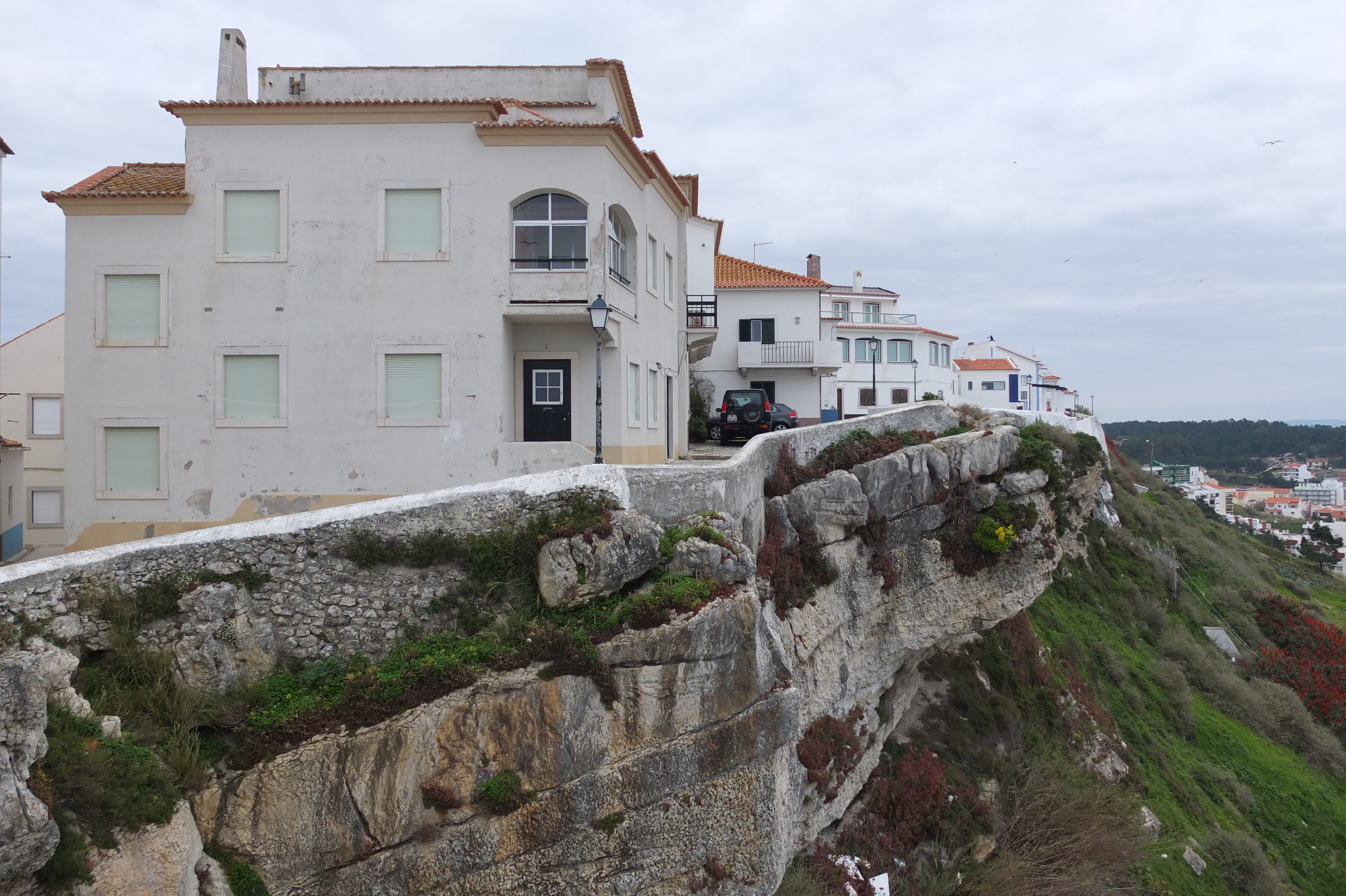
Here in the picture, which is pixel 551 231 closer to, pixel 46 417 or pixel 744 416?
pixel 744 416

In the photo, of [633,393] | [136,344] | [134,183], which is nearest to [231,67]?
[134,183]

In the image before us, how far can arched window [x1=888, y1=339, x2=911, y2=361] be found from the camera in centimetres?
5203

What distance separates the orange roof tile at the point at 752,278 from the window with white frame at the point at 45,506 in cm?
2480

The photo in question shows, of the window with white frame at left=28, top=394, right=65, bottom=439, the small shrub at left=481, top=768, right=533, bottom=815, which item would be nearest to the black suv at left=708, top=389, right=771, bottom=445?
the small shrub at left=481, top=768, right=533, bottom=815

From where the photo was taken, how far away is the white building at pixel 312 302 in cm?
1623

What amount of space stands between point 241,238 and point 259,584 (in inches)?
383

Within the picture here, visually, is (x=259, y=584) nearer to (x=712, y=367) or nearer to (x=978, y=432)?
(x=978, y=432)

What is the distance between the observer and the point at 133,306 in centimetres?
1648

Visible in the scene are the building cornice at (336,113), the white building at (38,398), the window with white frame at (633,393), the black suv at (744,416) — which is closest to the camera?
the building cornice at (336,113)

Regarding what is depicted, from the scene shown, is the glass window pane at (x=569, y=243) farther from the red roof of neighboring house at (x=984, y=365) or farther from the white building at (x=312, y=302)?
the red roof of neighboring house at (x=984, y=365)

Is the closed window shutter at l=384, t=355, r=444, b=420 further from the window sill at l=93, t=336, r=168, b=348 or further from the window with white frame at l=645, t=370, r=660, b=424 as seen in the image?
the window with white frame at l=645, t=370, r=660, b=424

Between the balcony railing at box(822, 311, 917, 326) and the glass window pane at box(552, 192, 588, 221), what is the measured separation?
37.8 metres

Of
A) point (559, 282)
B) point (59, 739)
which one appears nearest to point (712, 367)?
point (559, 282)

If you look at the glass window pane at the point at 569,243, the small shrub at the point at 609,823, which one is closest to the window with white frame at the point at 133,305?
the glass window pane at the point at 569,243
